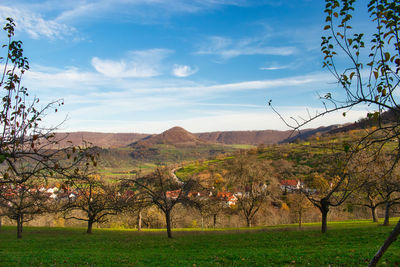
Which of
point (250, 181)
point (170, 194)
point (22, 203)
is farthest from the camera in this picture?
point (250, 181)

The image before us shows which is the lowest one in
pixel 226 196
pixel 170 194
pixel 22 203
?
pixel 226 196

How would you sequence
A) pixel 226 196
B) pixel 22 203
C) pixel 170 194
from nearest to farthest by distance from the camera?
pixel 170 194 → pixel 22 203 → pixel 226 196

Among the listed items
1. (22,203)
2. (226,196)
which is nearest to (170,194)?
(22,203)

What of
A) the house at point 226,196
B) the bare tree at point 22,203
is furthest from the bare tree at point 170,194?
the house at point 226,196

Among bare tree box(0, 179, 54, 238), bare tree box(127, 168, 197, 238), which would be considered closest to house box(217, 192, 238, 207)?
bare tree box(127, 168, 197, 238)

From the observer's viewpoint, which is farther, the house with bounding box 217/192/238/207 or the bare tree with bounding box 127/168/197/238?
the house with bounding box 217/192/238/207

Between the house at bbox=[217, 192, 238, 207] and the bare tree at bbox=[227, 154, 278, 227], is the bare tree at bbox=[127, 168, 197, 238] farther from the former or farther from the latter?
the bare tree at bbox=[227, 154, 278, 227]

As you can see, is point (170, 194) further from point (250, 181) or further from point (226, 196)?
point (250, 181)

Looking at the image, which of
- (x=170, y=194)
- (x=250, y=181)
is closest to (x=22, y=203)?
(x=170, y=194)

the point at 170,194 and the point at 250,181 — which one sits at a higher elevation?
the point at 170,194

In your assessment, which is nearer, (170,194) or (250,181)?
(170,194)

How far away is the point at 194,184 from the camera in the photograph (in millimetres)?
28078

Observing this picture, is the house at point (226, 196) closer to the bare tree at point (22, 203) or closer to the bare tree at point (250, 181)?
the bare tree at point (250, 181)

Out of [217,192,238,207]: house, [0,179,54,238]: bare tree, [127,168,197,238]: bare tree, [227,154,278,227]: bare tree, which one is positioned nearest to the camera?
[0,179,54,238]: bare tree
